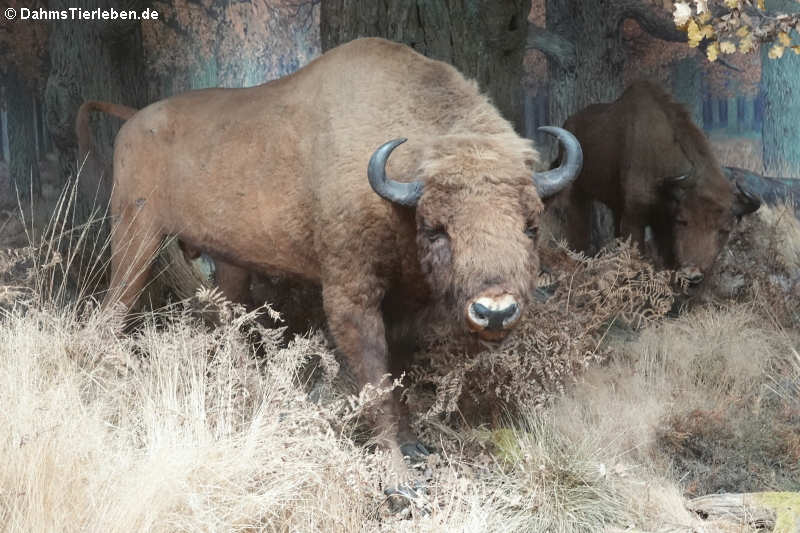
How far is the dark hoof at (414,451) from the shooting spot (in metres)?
4.75

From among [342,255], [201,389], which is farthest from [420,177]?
[201,389]

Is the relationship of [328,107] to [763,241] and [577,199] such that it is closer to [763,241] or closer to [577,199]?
[577,199]

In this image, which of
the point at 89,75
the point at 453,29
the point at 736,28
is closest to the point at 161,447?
the point at 736,28

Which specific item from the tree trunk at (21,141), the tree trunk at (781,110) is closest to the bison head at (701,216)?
the tree trunk at (781,110)

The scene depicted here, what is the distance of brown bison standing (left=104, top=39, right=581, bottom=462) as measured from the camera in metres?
4.09

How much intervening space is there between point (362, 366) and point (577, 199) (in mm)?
4725

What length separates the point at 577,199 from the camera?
881 cm

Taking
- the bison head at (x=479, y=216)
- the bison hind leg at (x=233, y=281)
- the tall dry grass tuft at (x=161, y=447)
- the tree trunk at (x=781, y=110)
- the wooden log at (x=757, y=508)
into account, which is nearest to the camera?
the tall dry grass tuft at (x=161, y=447)

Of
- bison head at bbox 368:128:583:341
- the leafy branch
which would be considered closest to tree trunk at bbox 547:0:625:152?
the leafy branch

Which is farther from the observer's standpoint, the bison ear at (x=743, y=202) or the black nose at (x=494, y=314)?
the bison ear at (x=743, y=202)

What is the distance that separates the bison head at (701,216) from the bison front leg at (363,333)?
3.54m

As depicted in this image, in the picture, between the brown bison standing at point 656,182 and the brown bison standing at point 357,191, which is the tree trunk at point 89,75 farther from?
the brown bison standing at point 656,182

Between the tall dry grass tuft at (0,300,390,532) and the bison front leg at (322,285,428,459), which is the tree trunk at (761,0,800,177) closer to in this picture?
the bison front leg at (322,285,428,459)

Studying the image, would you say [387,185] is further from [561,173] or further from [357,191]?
[561,173]
